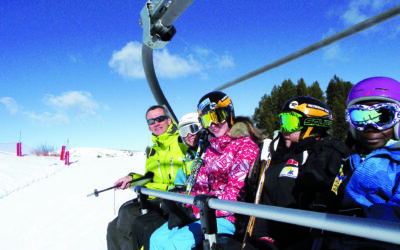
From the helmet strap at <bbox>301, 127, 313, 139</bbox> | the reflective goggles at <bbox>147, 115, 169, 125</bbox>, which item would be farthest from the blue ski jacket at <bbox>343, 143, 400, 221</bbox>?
the reflective goggles at <bbox>147, 115, 169, 125</bbox>

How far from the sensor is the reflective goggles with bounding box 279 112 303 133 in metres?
2.12

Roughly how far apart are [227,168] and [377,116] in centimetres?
112

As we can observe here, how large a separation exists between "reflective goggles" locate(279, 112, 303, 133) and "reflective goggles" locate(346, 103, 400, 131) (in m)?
0.61

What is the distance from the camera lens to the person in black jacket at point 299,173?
158 centimetres

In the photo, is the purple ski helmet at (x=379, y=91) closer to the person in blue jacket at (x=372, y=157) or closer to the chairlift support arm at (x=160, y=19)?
the person in blue jacket at (x=372, y=157)

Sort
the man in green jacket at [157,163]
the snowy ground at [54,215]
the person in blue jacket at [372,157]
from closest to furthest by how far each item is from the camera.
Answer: the person in blue jacket at [372,157]
the man in green jacket at [157,163]
the snowy ground at [54,215]

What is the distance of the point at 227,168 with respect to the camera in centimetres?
221

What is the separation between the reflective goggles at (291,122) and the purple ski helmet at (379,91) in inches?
21.7

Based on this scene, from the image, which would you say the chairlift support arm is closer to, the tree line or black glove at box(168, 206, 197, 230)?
black glove at box(168, 206, 197, 230)

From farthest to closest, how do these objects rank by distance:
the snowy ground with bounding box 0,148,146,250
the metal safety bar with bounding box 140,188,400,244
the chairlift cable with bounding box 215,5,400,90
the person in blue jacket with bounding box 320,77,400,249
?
the snowy ground with bounding box 0,148,146,250, the person in blue jacket with bounding box 320,77,400,249, the chairlift cable with bounding box 215,5,400,90, the metal safety bar with bounding box 140,188,400,244

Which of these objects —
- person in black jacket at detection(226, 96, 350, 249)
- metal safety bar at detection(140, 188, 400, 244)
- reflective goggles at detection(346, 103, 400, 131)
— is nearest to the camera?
metal safety bar at detection(140, 188, 400, 244)

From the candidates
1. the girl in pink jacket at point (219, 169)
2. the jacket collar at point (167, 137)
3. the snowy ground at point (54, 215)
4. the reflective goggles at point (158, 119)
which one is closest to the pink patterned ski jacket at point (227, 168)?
the girl in pink jacket at point (219, 169)

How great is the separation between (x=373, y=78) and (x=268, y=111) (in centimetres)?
795

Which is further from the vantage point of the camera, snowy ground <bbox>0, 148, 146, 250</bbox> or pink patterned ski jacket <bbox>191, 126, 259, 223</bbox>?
snowy ground <bbox>0, 148, 146, 250</bbox>
